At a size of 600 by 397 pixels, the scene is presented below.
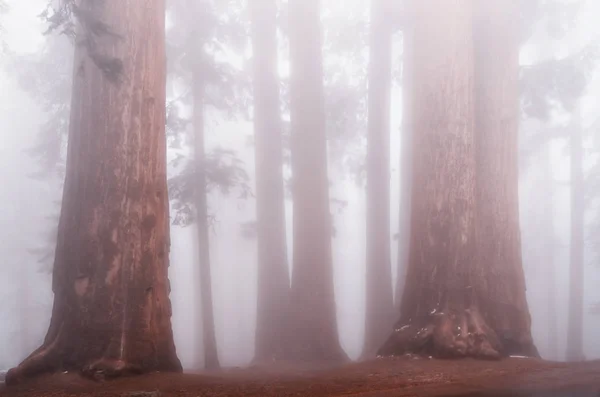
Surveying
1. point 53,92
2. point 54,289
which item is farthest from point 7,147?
point 54,289

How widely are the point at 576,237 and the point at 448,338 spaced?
19349mm

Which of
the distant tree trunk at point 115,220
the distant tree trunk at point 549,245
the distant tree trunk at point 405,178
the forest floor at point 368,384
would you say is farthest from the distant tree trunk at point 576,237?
the distant tree trunk at point 115,220

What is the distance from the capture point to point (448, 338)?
7.19 metres

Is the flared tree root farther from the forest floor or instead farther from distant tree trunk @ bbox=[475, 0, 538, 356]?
distant tree trunk @ bbox=[475, 0, 538, 356]

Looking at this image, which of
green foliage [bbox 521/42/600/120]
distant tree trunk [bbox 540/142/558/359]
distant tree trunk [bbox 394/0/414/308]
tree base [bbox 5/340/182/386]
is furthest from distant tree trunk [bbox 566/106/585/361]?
tree base [bbox 5/340/182/386]

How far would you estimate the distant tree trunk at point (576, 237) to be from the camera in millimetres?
22578

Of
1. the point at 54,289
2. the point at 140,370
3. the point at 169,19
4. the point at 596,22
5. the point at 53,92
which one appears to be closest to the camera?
the point at 140,370

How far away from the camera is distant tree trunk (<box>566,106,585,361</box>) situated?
A: 22.6m

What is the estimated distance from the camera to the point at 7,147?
132 feet

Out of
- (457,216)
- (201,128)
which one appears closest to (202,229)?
(201,128)

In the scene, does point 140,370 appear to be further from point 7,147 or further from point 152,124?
point 7,147

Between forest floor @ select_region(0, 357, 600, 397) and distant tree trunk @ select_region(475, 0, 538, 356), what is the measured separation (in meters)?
1.51

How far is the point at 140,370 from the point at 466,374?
3262 mm

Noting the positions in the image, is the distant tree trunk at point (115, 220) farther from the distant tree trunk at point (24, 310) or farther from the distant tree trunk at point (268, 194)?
the distant tree trunk at point (24, 310)
